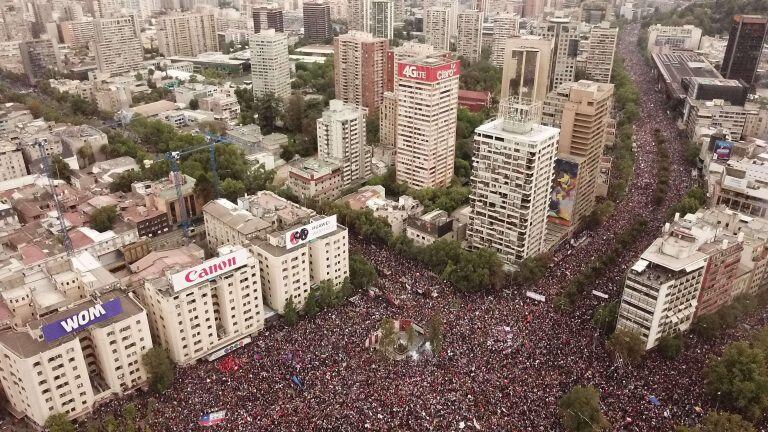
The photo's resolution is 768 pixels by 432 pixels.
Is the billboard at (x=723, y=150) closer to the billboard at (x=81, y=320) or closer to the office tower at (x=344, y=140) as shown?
the office tower at (x=344, y=140)

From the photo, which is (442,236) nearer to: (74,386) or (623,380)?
(623,380)

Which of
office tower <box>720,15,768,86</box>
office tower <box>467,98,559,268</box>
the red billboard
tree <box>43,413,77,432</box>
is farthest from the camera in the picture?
office tower <box>720,15,768,86</box>

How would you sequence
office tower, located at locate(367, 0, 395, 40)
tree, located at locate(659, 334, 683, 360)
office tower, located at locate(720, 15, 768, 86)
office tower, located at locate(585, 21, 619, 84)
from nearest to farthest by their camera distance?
1. tree, located at locate(659, 334, 683, 360)
2. office tower, located at locate(720, 15, 768, 86)
3. office tower, located at locate(585, 21, 619, 84)
4. office tower, located at locate(367, 0, 395, 40)

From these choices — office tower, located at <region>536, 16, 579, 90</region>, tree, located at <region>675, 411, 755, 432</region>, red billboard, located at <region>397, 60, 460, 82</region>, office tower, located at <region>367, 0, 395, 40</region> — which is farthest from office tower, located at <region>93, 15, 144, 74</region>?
tree, located at <region>675, 411, 755, 432</region>

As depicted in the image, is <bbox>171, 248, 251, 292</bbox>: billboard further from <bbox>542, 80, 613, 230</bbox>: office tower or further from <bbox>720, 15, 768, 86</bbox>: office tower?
<bbox>720, 15, 768, 86</bbox>: office tower

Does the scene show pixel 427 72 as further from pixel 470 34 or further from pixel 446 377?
pixel 470 34

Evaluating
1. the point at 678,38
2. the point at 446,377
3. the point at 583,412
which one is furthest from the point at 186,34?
the point at 583,412
